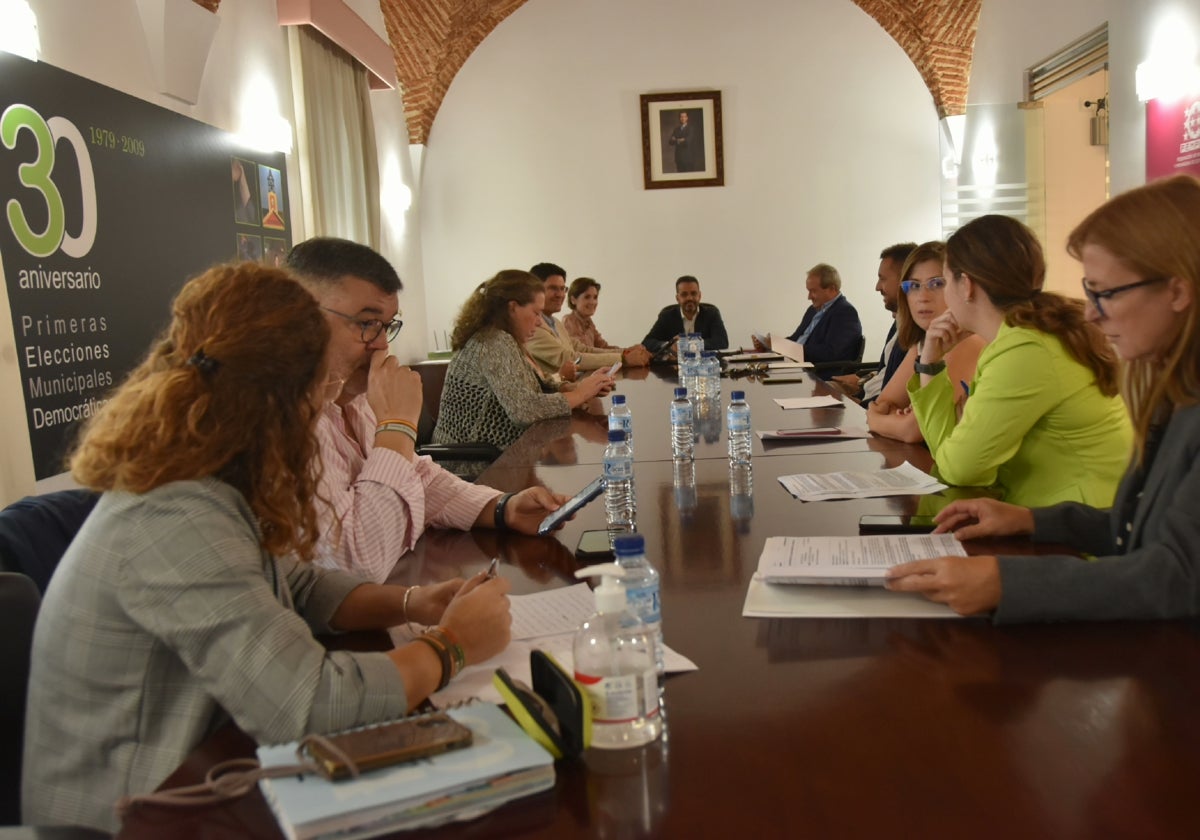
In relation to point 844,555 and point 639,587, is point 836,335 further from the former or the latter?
point 639,587

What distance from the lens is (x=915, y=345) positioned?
3771 millimetres

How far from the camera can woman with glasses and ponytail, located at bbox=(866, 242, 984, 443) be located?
112 inches

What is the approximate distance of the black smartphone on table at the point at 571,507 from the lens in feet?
6.36

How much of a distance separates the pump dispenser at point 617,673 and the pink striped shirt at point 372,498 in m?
0.68

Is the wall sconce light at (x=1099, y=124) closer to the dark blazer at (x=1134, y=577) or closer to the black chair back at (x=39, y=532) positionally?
the dark blazer at (x=1134, y=577)

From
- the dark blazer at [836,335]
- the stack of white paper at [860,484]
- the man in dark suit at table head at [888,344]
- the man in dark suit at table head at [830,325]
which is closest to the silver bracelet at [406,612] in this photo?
the stack of white paper at [860,484]

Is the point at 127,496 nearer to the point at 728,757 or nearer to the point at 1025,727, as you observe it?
the point at 728,757

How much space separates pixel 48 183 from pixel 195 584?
284 cm

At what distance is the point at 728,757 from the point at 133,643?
64 cm

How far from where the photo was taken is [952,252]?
252 centimetres

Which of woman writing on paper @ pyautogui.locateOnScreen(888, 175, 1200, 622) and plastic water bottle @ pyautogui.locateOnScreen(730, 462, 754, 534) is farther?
plastic water bottle @ pyautogui.locateOnScreen(730, 462, 754, 534)

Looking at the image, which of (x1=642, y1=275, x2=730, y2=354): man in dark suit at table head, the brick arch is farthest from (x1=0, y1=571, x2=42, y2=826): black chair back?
the brick arch

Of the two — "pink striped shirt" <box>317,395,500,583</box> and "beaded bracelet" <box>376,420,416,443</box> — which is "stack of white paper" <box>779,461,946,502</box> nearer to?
"pink striped shirt" <box>317,395,500,583</box>

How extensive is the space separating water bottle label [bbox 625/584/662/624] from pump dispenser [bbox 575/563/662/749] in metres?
0.10
